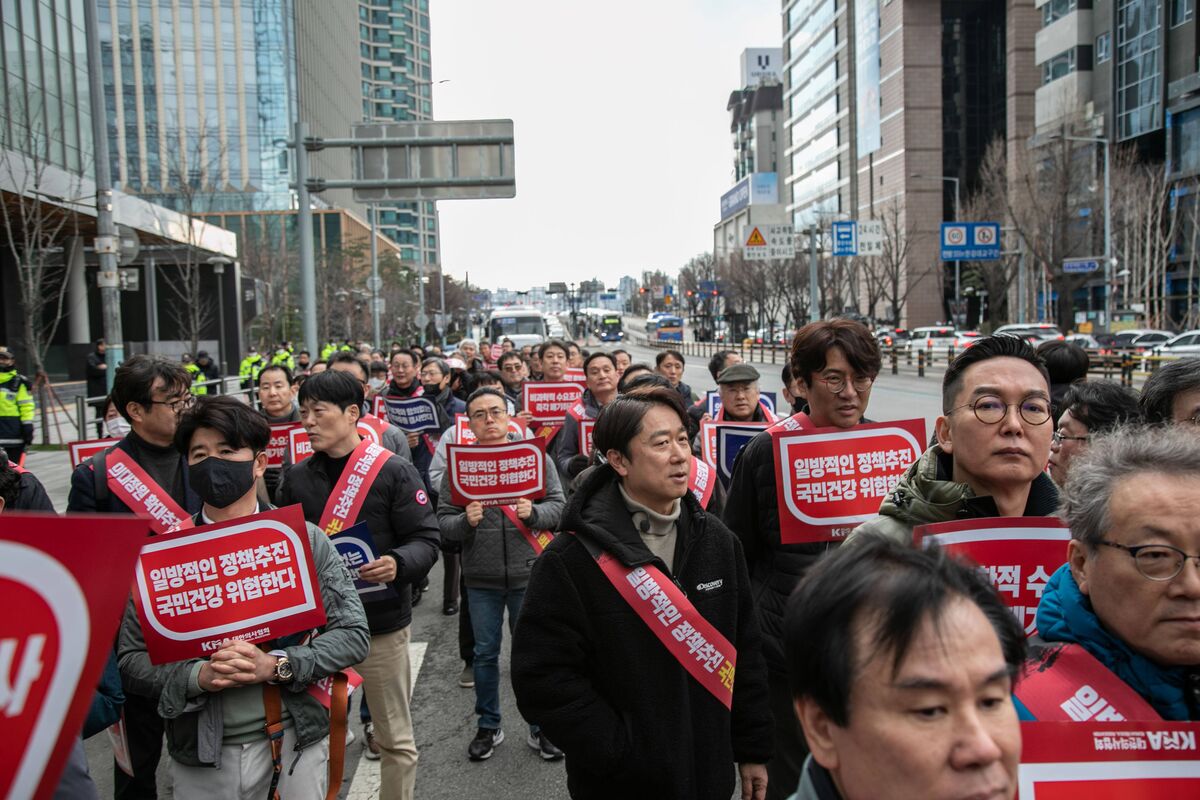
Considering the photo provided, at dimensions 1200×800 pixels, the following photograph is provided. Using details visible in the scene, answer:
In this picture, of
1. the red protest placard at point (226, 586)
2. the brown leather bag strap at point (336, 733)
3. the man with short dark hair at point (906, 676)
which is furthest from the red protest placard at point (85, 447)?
the man with short dark hair at point (906, 676)

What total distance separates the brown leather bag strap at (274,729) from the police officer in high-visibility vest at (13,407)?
1072 centimetres

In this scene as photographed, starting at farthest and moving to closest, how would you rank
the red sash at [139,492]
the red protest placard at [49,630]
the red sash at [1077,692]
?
the red sash at [139,492] < the red sash at [1077,692] < the red protest placard at [49,630]

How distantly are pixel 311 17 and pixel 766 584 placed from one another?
3938 inches

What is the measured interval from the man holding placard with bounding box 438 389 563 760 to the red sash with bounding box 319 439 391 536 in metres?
0.98

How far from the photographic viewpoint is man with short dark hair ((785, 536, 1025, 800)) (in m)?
1.47

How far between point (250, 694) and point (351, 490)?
1.29 m

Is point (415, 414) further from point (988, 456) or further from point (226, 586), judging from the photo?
point (988, 456)

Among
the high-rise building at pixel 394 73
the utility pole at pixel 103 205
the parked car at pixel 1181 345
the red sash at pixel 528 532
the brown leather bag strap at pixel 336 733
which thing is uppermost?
the high-rise building at pixel 394 73

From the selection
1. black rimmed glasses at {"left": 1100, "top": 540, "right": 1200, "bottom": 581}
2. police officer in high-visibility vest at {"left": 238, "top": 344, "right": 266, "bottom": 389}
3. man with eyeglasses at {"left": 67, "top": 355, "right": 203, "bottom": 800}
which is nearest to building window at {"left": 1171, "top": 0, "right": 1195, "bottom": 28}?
police officer in high-visibility vest at {"left": 238, "top": 344, "right": 266, "bottom": 389}

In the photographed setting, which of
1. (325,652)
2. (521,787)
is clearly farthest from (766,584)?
(521,787)

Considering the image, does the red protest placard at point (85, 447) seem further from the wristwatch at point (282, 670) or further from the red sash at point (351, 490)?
the wristwatch at point (282, 670)

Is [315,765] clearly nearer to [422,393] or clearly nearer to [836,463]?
[836,463]

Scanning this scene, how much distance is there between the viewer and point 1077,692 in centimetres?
185

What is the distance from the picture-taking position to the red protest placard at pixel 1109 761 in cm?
169
